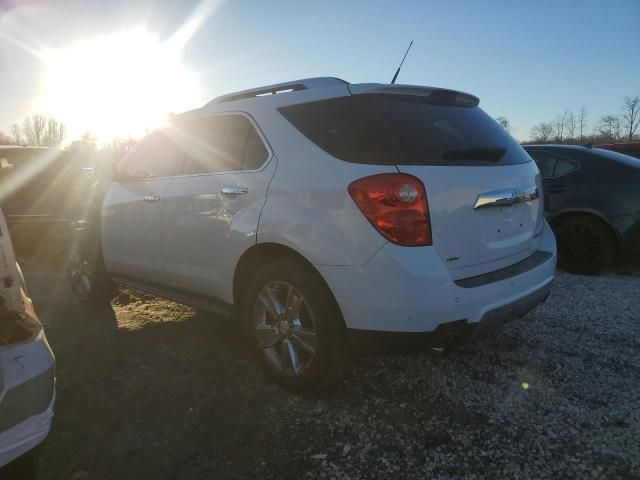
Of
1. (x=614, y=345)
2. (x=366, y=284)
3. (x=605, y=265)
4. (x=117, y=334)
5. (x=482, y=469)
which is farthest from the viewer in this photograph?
(x=605, y=265)

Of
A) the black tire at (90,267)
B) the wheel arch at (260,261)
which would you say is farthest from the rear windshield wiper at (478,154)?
the black tire at (90,267)

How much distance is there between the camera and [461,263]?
2.33m

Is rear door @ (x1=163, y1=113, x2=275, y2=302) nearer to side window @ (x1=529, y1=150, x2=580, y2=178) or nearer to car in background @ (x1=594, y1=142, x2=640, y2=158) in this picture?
side window @ (x1=529, y1=150, x2=580, y2=178)

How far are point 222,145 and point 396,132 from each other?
51.4 inches

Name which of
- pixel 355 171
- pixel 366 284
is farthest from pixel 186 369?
pixel 355 171

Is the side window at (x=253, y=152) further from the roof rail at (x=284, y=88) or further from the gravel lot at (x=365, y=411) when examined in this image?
the gravel lot at (x=365, y=411)

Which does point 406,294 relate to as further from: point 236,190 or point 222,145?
point 222,145

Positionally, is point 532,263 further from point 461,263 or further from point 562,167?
point 562,167

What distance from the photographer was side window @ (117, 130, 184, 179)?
3.63 m

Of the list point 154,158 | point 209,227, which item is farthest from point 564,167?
point 154,158

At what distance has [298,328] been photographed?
2688 mm

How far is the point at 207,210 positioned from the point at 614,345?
2992mm

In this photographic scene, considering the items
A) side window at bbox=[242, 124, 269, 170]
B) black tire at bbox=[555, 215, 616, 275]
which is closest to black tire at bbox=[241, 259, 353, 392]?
side window at bbox=[242, 124, 269, 170]

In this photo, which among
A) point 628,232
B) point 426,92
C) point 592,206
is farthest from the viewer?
point 592,206
